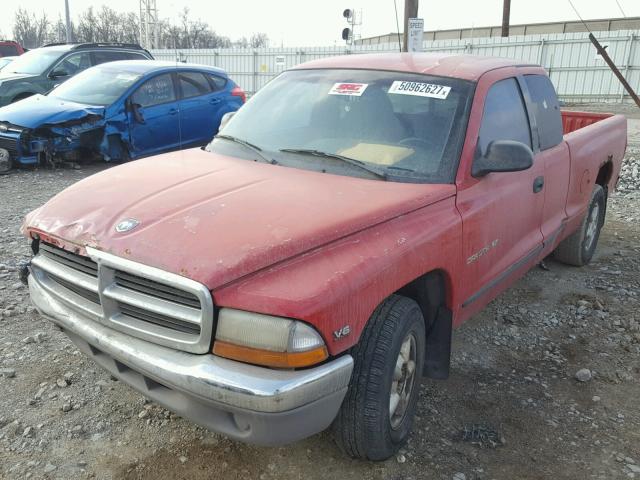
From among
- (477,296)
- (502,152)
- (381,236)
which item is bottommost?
(477,296)

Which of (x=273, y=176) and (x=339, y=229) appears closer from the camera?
(x=339, y=229)

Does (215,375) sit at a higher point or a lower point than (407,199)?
lower

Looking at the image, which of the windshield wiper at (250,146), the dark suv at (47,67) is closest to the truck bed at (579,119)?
the windshield wiper at (250,146)

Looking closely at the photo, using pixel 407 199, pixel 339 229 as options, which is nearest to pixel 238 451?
pixel 339 229

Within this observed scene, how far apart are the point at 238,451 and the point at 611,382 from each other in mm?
2307

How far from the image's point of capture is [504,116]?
140 inches

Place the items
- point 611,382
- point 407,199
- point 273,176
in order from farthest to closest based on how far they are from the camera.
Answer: point 611,382
point 273,176
point 407,199

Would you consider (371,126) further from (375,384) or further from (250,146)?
(375,384)

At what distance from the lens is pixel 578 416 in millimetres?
3125

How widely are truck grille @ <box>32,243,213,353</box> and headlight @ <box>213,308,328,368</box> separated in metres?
0.08

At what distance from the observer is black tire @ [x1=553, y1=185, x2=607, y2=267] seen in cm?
513

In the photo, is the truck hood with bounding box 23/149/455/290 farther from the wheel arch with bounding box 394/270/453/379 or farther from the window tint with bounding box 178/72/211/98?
the window tint with bounding box 178/72/211/98

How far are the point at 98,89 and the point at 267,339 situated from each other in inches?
317

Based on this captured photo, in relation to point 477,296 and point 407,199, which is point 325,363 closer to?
point 407,199
